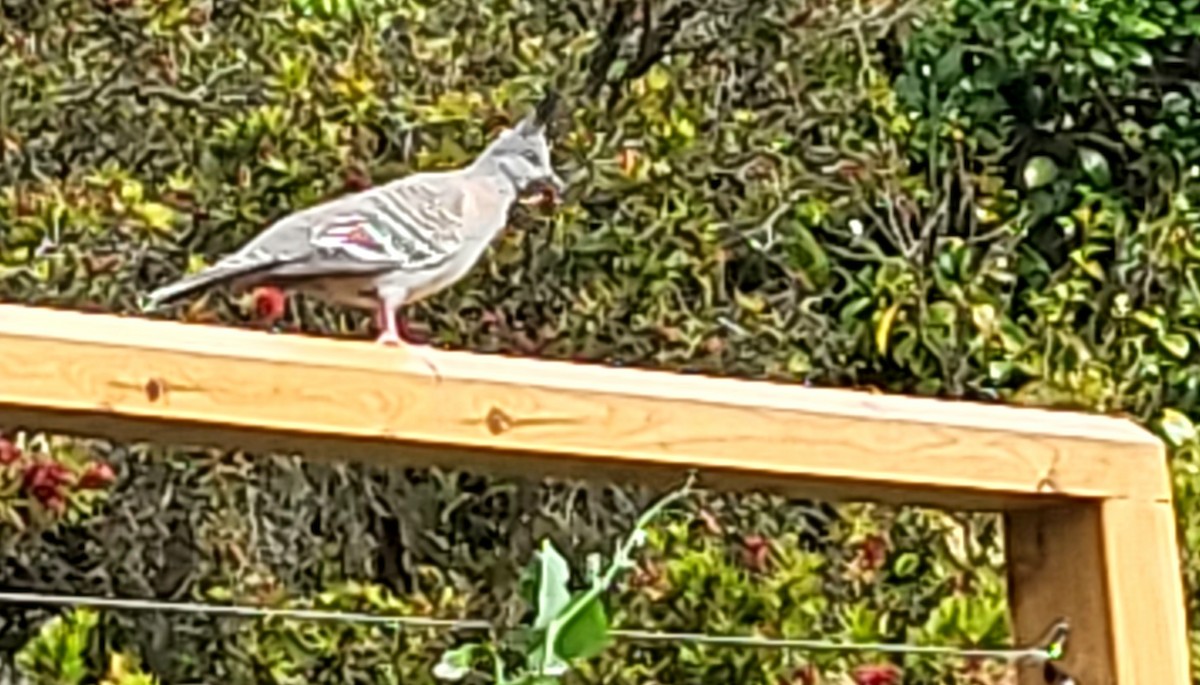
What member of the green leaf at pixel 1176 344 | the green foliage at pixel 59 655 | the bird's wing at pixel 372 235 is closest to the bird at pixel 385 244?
the bird's wing at pixel 372 235

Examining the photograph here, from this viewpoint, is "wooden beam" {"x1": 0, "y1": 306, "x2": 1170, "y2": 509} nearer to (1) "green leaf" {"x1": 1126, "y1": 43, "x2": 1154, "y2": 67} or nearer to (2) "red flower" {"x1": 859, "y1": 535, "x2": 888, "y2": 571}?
(2) "red flower" {"x1": 859, "y1": 535, "x2": 888, "y2": 571}

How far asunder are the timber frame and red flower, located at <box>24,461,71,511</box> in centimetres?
210

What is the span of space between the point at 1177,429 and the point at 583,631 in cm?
267

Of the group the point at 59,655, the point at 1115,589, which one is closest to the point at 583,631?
the point at 1115,589

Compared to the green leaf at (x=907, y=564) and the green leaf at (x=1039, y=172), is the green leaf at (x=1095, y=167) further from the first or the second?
the green leaf at (x=907, y=564)

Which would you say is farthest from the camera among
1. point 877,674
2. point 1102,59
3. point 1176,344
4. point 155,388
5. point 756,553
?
point 1102,59

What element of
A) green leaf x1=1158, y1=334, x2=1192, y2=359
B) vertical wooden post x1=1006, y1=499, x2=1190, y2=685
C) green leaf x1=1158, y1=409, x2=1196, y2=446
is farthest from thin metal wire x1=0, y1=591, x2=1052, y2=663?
green leaf x1=1158, y1=334, x2=1192, y2=359

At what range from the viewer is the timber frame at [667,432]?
142 cm

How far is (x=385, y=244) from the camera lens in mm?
2145

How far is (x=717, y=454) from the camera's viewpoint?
1.60 m

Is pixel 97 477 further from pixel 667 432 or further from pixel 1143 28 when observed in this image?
pixel 667 432

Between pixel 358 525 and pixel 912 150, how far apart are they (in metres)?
1.16

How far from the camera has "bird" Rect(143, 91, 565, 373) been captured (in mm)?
1978

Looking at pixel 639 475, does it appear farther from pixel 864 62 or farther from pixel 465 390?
pixel 864 62
